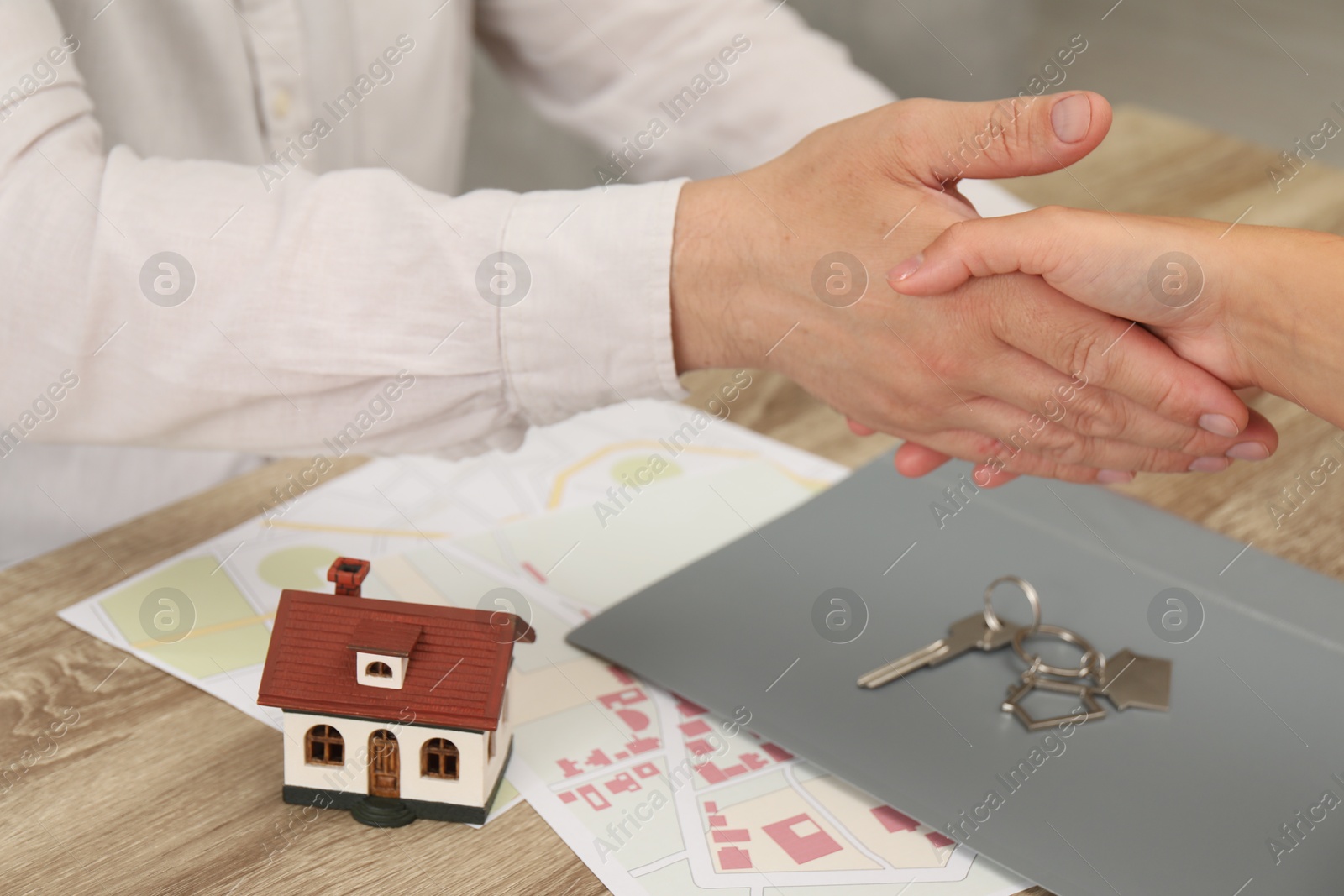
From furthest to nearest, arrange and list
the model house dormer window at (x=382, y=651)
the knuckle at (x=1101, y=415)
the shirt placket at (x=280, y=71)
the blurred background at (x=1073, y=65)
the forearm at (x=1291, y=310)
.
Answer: the blurred background at (x=1073, y=65), the shirt placket at (x=280, y=71), the knuckle at (x=1101, y=415), the forearm at (x=1291, y=310), the model house dormer window at (x=382, y=651)

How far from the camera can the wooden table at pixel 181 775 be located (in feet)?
2.00

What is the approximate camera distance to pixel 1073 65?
15.0ft

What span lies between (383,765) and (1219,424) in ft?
1.94

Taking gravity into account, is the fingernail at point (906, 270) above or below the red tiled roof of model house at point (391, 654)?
above

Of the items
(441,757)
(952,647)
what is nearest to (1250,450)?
(952,647)

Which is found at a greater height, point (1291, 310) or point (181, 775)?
point (1291, 310)

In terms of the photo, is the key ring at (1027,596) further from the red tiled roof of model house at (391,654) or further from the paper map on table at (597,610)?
the red tiled roof of model house at (391,654)

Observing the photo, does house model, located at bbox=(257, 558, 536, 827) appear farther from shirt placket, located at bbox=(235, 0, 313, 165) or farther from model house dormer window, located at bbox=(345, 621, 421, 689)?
shirt placket, located at bbox=(235, 0, 313, 165)

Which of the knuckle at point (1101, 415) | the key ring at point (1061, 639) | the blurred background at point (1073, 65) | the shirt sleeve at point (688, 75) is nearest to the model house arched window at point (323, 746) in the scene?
the key ring at point (1061, 639)

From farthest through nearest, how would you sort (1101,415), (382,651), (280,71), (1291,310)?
(280,71)
(1101,415)
(1291,310)
(382,651)

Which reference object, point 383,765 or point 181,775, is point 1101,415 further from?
point 181,775

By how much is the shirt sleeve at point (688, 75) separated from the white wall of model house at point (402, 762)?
72 centimetres

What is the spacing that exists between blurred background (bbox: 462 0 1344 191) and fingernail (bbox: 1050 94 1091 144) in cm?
259

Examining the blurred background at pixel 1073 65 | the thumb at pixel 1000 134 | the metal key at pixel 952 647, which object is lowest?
the blurred background at pixel 1073 65
